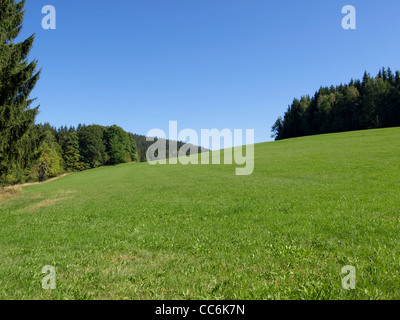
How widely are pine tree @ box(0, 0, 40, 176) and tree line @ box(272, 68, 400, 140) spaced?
105946 millimetres

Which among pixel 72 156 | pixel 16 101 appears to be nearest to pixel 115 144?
pixel 72 156

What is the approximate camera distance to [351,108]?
92000 millimetres

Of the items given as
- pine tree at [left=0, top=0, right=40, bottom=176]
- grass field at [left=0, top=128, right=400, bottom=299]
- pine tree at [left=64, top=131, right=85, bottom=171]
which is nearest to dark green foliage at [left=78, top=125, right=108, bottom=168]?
pine tree at [left=64, top=131, right=85, bottom=171]

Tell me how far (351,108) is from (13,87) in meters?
110

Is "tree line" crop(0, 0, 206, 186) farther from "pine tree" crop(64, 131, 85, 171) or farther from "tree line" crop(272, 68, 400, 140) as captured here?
"tree line" crop(272, 68, 400, 140)

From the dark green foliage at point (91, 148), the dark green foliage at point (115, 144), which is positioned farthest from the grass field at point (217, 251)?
the dark green foliage at point (115, 144)

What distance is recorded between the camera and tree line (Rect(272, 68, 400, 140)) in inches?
3337

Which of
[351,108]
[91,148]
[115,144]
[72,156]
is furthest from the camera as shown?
[115,144]

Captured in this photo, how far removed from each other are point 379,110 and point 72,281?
11110 centimetres

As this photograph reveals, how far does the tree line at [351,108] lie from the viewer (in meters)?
84.8

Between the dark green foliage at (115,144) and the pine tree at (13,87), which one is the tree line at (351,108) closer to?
the dark green foliage at (115,144)

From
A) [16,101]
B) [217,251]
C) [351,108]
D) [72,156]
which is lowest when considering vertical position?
[217,251]

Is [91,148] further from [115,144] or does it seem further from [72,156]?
[115,144]
